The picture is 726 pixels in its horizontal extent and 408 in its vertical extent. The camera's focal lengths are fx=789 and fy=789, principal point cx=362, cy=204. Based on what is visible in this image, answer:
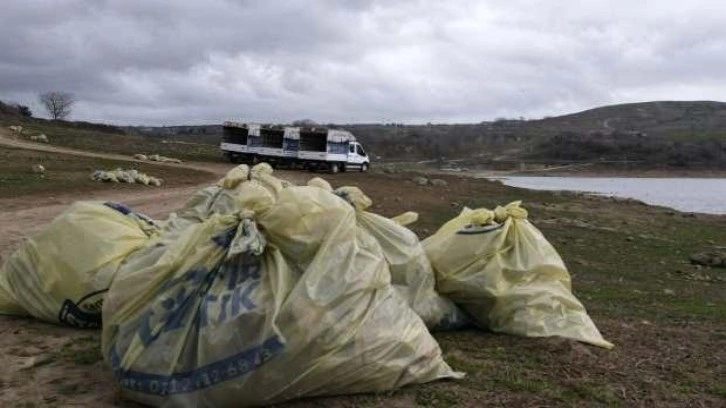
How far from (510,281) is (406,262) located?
0.75 meters

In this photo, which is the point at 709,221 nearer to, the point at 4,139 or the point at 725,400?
the point at 725,400

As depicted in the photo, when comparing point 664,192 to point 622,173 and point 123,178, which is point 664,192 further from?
point 123,178

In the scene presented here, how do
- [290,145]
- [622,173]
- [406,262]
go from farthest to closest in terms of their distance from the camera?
[622,173]
[290,145]
[406,262]

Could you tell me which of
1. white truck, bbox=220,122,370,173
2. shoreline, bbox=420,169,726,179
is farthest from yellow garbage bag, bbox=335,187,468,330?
shoreline, bbox=420,169,726,179

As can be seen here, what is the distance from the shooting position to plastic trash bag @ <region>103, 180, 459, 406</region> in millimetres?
3422

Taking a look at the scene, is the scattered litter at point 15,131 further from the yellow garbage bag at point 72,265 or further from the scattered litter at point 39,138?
the yellow garbage bag at point 72,265

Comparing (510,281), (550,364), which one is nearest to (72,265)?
(510,281)

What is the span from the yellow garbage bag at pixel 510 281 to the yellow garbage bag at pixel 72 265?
204 centimetres

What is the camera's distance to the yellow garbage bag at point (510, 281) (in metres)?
5.00

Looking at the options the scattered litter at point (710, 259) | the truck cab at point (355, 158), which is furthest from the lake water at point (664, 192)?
the scattered litter at point (710, 259)

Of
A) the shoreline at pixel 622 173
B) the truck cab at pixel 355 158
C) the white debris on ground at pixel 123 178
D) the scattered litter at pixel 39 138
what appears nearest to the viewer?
the white debris on ground at pixel 123 178

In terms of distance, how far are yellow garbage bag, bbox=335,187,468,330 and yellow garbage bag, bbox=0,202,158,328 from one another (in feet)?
4.85

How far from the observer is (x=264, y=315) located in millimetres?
3455

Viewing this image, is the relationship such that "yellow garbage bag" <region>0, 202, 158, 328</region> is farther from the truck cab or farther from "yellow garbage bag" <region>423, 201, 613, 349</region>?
the truck cab
